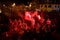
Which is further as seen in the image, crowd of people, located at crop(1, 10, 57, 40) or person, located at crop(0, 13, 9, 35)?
person, located at crop(0, 13, 9, 35)

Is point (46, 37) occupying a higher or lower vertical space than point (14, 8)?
lower

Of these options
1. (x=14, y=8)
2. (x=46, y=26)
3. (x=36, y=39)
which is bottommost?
(x=36, y=39)

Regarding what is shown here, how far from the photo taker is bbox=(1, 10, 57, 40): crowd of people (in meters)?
4.27

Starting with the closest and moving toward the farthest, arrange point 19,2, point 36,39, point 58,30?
point 36,39 < point 58,30 < point 19,2

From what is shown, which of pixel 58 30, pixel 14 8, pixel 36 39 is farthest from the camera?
pixel 14 8

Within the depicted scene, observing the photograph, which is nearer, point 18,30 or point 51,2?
point 18,30

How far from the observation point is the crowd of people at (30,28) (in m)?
4.27

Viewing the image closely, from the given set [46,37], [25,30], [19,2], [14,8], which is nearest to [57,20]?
[46,37]

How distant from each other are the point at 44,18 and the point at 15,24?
0.92 metres

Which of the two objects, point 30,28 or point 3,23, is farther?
point 3,23

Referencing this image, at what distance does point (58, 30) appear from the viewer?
454cm

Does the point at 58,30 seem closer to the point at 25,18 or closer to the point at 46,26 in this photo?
the point at 46,26

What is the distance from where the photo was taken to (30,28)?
4.33 meters

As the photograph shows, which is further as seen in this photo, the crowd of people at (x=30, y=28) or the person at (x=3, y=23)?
the person at (x=3, y=23)
